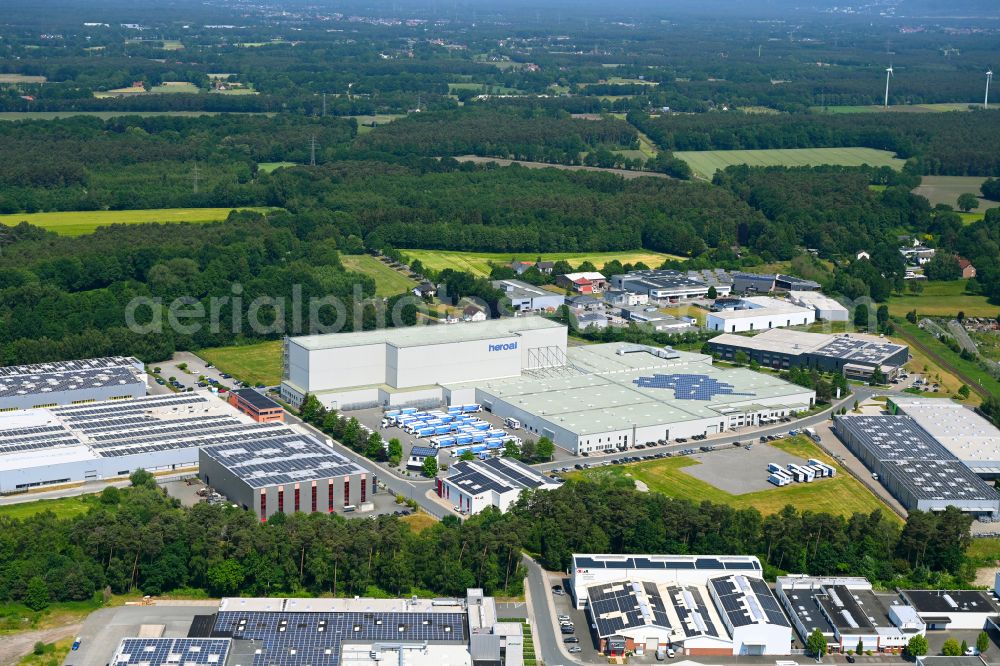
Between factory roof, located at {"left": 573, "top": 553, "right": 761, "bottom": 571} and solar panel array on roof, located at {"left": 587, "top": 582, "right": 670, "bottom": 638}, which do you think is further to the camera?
factory roof, located at {"left": 573, "top": 553, "right": 761, "bottom": 571}

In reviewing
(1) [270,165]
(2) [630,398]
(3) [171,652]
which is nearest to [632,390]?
(2) [630,398]

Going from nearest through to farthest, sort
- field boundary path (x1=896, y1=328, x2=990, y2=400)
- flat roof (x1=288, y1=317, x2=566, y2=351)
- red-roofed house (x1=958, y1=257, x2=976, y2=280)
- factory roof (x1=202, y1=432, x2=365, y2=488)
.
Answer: factory roof (x1=202, y1=432, x2=365, y2=488) → flat roof (x1=288, y1=317, x2=566, y2=351) → field boundary path (x1=896, y1=328, x2=990, y2=400) → red-roofed house (x1=958, y1=257, x2=976, y2=280)

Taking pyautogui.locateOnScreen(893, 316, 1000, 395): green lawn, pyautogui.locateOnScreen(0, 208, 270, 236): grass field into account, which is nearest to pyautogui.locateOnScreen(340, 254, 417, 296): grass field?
pyautogui.locateOnScreen(0, 208, 270, 236): grass field

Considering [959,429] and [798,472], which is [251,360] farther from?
[959,429]

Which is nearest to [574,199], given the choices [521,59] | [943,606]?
[943,606]

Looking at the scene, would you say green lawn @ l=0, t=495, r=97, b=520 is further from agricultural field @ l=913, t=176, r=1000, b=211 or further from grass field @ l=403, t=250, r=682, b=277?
agricultural field @ l=913, t=176, r=1000, b=211
